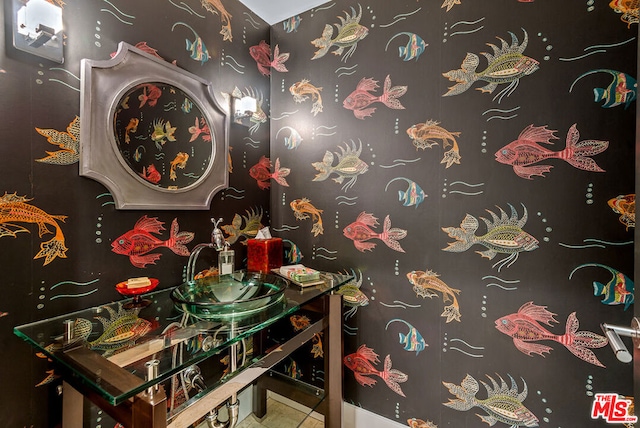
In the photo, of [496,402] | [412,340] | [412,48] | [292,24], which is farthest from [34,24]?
[496,402]

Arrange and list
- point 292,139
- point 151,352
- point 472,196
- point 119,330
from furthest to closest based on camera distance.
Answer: point 292,139, point 472,196, point 119,330, point 151,352

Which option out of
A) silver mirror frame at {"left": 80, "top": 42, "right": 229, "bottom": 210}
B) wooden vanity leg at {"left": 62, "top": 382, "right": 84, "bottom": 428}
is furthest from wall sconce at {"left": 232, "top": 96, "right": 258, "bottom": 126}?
wooden vanity leg at {"left": 62, "top": 382, "right": 84, "bottom": 428}

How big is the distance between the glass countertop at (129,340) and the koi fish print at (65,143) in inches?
22.0

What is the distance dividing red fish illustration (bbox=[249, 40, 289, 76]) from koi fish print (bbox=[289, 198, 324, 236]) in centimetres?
89

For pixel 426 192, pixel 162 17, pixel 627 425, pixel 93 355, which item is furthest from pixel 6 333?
pixel 627 425

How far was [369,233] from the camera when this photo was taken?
155cm

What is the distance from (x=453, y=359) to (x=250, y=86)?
1917mm

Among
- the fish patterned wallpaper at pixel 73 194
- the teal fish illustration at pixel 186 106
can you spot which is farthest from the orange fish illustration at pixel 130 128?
the teal fish illustration at pixel 186 106

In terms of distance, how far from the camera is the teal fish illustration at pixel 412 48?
1.39 m

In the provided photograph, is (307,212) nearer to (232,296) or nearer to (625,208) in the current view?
(232,296)

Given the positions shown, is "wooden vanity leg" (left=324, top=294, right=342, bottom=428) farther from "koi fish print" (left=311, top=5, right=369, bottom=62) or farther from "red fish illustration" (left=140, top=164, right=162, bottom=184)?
"koi fish print" (left=311, top=5, right=369, bottom=62)

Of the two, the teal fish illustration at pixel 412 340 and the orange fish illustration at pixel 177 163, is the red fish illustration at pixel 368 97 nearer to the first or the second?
the orange fish illustration at pixel 177 163

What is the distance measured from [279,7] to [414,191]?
1.44 metres

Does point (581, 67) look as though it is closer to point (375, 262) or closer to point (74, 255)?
point (375, 262)
